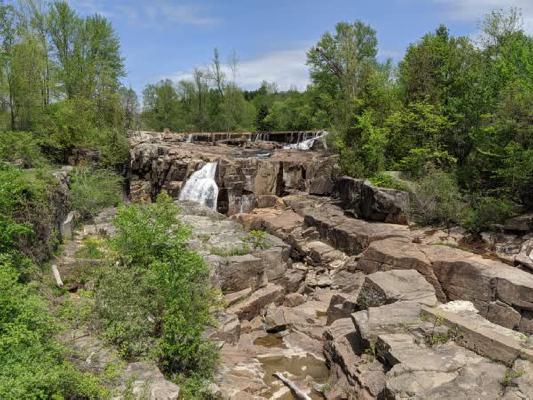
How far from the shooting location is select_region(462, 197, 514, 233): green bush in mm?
16672

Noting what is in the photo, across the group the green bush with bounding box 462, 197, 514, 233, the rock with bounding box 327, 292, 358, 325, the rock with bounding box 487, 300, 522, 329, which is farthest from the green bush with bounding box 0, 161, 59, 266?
the green bush with bounding box 462, 197, 514, 233

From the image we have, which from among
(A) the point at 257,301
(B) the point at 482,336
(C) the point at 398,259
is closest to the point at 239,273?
(A) the point at 257,301

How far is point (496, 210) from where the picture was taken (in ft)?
55.0

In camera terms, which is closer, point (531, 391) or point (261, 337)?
point (531, 391)

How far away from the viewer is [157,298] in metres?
8.70

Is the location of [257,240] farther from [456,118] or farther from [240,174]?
[456,118]

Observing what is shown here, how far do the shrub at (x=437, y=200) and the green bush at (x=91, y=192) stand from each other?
14.8m

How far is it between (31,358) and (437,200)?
17347 mm

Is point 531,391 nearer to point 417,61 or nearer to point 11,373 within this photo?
point 11,373

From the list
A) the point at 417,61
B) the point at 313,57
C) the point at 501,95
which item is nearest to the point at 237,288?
the point at 501,95

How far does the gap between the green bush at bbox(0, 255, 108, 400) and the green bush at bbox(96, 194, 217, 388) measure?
56.9 inches

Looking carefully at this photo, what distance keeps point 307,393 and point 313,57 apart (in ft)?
123

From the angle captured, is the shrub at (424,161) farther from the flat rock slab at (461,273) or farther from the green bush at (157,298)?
the green bush at (157,298)

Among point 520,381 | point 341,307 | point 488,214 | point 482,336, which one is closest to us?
point 520,381
